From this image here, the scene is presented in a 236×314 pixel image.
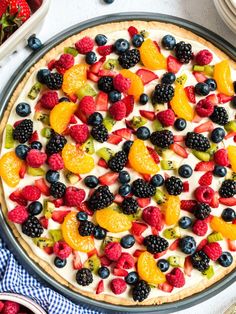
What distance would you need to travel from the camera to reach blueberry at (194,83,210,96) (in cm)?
273

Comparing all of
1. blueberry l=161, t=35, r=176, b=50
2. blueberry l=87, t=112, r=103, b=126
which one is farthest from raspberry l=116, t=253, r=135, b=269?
blueberry l=161, t=35, r=176, b=50

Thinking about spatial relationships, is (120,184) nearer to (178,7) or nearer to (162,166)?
(162,166)

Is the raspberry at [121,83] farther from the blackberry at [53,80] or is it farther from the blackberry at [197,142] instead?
the blackberry at [197,142]

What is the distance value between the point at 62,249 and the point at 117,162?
0.41 meters

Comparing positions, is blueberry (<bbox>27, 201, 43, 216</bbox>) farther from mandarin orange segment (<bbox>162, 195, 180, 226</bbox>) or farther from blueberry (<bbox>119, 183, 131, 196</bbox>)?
mandarin orange segment (<bbox>162, 195, 180, 226</bbox>)

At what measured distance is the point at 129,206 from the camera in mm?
2646

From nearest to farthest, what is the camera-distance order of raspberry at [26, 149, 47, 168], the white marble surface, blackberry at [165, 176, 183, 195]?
raspberry at [26, 149, 47, 168] < blackberry at [165, 176, 183, 195] < the white marble surface

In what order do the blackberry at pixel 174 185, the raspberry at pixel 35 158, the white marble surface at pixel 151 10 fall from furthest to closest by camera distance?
1. the white marble surface at pixel 151 10
2. the blackberry at pixel 174 185
3. the raspberry at pixel 35 158

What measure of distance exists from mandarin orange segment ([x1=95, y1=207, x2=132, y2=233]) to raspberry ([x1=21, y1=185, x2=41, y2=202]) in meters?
0.25

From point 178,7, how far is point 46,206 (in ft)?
Answer: 3.42

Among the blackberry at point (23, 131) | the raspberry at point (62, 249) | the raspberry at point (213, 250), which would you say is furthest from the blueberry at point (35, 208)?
the raspberry at point (213, 250)

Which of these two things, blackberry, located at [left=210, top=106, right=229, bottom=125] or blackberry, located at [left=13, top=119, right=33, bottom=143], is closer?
blackberry, located at [left=13, top=119, right=33, bottom=143]

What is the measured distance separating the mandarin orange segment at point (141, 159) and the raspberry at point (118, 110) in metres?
0.12

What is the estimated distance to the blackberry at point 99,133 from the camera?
2.65 m
